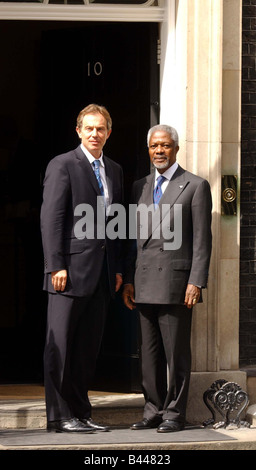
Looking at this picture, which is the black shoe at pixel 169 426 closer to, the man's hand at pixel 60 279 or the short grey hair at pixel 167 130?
the man's hand at pixel 60 279

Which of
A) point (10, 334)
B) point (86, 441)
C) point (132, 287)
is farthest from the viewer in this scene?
point (10, 334)

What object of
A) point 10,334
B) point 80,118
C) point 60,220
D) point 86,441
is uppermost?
point 80,118

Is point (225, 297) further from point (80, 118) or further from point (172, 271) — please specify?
point (80, 118)

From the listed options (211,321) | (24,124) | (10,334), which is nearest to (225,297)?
(211,321)

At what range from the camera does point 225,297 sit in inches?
368

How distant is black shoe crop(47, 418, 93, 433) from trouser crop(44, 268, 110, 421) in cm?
3

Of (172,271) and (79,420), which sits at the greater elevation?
(172,271)

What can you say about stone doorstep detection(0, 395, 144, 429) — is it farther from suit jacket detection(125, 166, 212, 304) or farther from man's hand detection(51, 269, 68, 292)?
man's hand detection(51, 269, 68, 292)

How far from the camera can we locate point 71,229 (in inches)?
336

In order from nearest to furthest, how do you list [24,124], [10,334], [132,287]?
1. [132,287]
2. [10,334]
3. [24,124]

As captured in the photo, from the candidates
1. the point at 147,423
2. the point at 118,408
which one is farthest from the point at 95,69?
the point at 147,423

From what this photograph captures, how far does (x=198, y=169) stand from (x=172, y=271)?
3.07 feet

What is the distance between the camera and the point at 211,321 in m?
9.27

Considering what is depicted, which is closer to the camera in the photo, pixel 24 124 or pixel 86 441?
pixel 86 441
